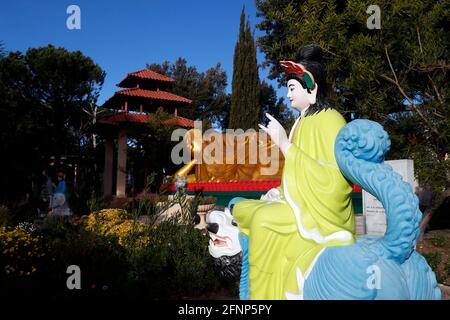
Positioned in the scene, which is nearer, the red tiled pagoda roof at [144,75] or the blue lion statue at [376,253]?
the blue lion statue at [376,253]

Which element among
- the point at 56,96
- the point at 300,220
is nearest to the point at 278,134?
the point at 300,220

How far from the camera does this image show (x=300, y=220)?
2426 millimetres

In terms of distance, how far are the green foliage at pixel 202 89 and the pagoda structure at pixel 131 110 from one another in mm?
12593

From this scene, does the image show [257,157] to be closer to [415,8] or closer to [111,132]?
[415,8]

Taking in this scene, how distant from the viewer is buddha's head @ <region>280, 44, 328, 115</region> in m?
2.78

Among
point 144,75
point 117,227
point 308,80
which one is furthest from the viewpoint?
point 144,75

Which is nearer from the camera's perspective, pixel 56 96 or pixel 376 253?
pixel 376 253

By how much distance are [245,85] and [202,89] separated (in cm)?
1002

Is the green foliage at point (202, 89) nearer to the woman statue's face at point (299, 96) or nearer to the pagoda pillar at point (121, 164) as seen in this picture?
the pagoda pillar at point (121, 164)

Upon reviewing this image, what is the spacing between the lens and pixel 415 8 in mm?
6805

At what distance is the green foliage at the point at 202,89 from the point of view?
32531 mm

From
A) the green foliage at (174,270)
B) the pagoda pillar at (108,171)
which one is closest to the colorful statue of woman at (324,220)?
the green foliage at (174,270)

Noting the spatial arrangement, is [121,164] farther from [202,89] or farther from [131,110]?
[202,89]
